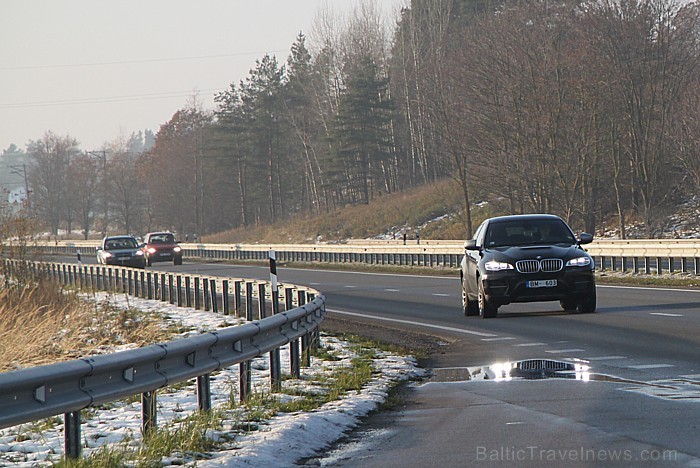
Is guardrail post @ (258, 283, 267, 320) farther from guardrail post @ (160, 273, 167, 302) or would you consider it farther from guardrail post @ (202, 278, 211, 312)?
guardrail post @ (160, 273, 167, 302)

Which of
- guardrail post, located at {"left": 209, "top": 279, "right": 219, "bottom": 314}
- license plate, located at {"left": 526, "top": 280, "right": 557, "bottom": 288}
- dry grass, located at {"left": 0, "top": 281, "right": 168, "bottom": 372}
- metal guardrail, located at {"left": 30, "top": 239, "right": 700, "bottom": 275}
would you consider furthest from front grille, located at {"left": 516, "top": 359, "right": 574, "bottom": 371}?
metal guardrail, located at {"left": 30, "top": 239, "right": 700, "bottom": 275}

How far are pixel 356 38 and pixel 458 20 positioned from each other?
10890mm

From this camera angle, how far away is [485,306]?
64.2 ft

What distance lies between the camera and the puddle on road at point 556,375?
10.2 meters

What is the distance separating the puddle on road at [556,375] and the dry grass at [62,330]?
20.0 feet

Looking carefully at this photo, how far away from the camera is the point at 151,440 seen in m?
7.95

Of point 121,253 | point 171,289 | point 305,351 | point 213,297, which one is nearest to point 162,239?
point 121,253

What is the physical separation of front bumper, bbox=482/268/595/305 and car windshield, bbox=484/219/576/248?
0.77 meters

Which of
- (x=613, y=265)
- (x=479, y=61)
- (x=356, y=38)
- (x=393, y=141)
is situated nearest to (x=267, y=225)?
(x=393, y=141)

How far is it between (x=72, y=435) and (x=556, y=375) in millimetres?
5958

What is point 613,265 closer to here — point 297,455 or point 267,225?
point 297,455

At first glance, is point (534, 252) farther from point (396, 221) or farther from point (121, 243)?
point (396, 221)

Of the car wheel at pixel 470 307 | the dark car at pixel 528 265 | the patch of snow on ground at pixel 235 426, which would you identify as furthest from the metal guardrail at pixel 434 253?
the patch of snow on ground at pixel 235 426

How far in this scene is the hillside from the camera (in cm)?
6606
